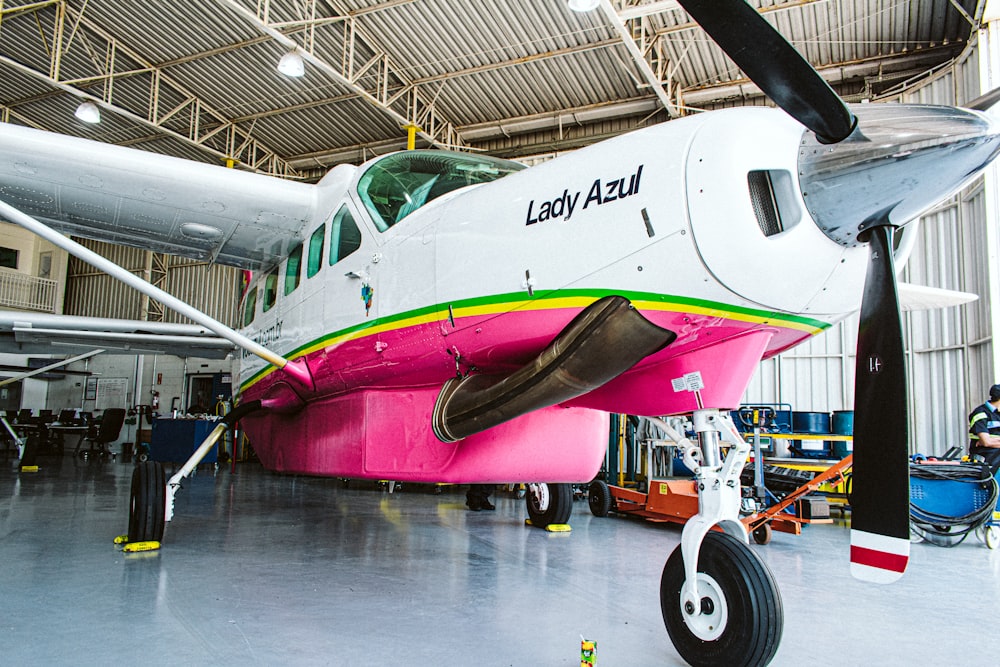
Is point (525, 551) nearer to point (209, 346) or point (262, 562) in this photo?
point (262, 562)

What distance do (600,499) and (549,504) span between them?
1448 millimetres

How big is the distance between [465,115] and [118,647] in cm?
1372

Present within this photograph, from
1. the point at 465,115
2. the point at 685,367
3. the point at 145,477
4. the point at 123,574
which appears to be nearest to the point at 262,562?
the point at 123,574

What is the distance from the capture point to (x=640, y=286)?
2.38m

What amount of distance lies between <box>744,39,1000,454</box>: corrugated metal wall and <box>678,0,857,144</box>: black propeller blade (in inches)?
393

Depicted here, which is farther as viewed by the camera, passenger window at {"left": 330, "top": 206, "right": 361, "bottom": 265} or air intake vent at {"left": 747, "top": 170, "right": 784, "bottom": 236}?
passenger window at {"left": 330, "top": 206, "right": 361, "bottom": 265}

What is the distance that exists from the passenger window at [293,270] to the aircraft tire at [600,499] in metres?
4.34

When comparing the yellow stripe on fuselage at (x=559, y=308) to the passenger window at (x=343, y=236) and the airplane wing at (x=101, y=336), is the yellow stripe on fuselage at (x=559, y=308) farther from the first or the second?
the airplane wing at (x=101, y=336)

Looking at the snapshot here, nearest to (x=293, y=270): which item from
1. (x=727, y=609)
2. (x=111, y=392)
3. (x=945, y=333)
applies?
(x=727, y=609)

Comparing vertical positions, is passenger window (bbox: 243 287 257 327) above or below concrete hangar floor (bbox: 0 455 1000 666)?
above

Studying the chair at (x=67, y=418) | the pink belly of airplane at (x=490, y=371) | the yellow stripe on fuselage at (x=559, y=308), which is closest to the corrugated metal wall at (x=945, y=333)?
the pink belly of airplane at (x=490, y=371)

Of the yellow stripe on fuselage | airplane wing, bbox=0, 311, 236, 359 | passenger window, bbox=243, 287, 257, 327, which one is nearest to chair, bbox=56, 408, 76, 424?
airplane wing, bbox=0, 311, 236, 359

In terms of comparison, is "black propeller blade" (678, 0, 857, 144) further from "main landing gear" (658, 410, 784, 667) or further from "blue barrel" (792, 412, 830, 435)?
"blue barrel" (792, 412, 830, 435)

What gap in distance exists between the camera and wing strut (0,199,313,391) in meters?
3.68
